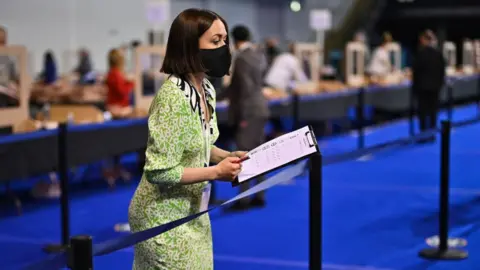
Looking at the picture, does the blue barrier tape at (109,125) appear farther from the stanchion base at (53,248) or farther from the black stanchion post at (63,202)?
the stanchion base at (53,248)

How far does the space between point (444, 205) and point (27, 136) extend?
361cm

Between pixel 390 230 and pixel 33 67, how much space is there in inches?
692

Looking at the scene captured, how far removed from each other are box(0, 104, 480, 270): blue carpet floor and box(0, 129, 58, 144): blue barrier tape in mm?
809

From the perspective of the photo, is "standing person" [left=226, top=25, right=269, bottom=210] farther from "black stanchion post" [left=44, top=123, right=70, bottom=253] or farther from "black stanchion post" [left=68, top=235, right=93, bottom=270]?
"black stanchion post" [left=68, top=235, right=93, bottom=270]

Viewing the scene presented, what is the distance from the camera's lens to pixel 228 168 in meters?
2.90

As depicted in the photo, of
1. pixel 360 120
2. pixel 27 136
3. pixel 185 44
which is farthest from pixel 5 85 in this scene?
pixel 360 120

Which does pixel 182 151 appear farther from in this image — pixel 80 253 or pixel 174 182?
pixel 80 253

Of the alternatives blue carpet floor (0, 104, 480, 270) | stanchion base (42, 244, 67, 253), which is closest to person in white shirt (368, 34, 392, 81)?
blue carpet floor (0, 104, 480, 270)

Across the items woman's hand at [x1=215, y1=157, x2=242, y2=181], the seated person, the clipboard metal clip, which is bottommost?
the seated person

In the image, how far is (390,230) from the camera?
24.3ft

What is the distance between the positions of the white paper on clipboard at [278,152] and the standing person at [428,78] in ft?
36.7

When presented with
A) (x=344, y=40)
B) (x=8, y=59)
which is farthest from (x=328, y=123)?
(x=344, y=40)

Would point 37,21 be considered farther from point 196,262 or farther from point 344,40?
point 196,262

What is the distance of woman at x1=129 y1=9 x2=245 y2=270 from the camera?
2.82 metres
